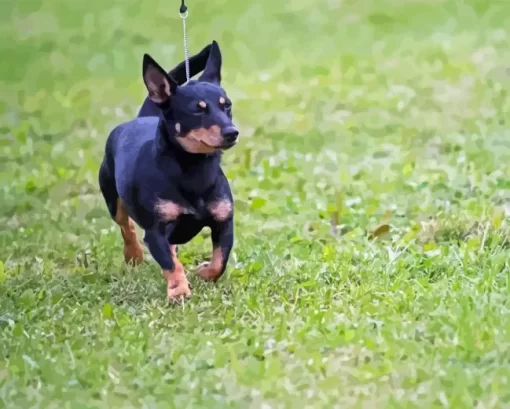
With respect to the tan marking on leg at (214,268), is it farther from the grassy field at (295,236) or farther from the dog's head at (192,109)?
the dog's head at (192,109)

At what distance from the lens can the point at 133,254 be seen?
614cm

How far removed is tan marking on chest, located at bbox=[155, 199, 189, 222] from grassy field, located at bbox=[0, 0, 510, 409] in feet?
1.45

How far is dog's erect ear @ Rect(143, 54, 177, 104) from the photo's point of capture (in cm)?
508

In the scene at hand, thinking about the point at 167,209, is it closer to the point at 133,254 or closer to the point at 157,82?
the point at 157,82

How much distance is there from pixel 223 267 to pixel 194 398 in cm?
126

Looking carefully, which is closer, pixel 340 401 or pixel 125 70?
pixel 340 401

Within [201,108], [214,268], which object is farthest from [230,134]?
[214,268]

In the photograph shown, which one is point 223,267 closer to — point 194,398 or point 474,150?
point 194,398

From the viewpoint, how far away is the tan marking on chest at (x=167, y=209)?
17.2ft

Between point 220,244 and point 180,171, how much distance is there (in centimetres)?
44

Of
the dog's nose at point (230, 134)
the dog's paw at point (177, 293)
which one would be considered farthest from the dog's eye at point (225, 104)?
the dog's paw at point (177, 293)

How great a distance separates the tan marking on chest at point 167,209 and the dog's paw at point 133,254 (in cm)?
92

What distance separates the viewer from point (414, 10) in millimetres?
14312

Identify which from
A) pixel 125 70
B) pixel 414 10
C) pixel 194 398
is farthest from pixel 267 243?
pixel 414 10
